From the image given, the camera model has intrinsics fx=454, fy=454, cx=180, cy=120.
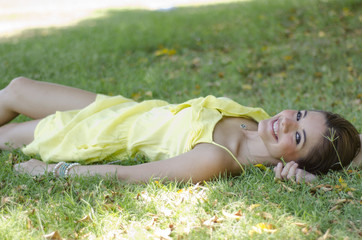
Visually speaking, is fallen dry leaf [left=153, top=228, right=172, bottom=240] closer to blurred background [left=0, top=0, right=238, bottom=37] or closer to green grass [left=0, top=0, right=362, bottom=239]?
green grass [left=0, top=0, right=362, bottom=239]

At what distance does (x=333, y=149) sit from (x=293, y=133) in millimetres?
298

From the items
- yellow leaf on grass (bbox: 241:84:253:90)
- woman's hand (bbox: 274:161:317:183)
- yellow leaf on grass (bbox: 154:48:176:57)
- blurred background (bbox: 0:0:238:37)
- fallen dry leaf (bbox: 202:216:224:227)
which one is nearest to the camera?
fallen dry leaf (bbox: 202:216:224:227)

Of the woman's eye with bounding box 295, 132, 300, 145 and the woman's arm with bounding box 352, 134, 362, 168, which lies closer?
the woman's eye with bounding box 295, 132, 300, 145

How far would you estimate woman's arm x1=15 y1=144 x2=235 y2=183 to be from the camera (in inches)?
124

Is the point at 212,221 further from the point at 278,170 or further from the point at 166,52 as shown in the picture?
the point at 166,52

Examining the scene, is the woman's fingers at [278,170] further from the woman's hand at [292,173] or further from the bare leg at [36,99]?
the bare leg at [36,99]

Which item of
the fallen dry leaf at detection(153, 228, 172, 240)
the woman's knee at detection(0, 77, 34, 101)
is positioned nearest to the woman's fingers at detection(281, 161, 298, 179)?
the fallen dry leaf at detection(153, 228, 172, 240)

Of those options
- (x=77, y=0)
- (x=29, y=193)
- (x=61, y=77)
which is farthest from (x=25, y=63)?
(x=77, y=0)

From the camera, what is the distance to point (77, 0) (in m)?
17.3

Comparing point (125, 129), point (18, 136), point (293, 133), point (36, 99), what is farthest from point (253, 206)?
point (18, 136)

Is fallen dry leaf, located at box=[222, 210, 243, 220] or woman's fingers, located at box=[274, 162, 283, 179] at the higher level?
woman's fingers, located at box=[274, 162, 283, 179]

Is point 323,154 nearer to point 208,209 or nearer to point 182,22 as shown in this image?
point 208,209

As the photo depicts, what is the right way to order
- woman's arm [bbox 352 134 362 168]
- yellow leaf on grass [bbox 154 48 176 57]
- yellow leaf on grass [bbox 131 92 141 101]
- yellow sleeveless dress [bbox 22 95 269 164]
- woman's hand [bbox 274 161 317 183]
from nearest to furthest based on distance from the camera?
woman's hand [bbox 274 161 317 183] → woman's arm [bbox 352 134 362 168] → yellow sleeveless dress [bbox 22 95 269 164] → yellow leaf on grass [bbox 131 92 141 101] → yellow leaf on grass [bbox 154 48 176 57]

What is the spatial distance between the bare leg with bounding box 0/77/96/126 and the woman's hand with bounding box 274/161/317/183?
1816mm
